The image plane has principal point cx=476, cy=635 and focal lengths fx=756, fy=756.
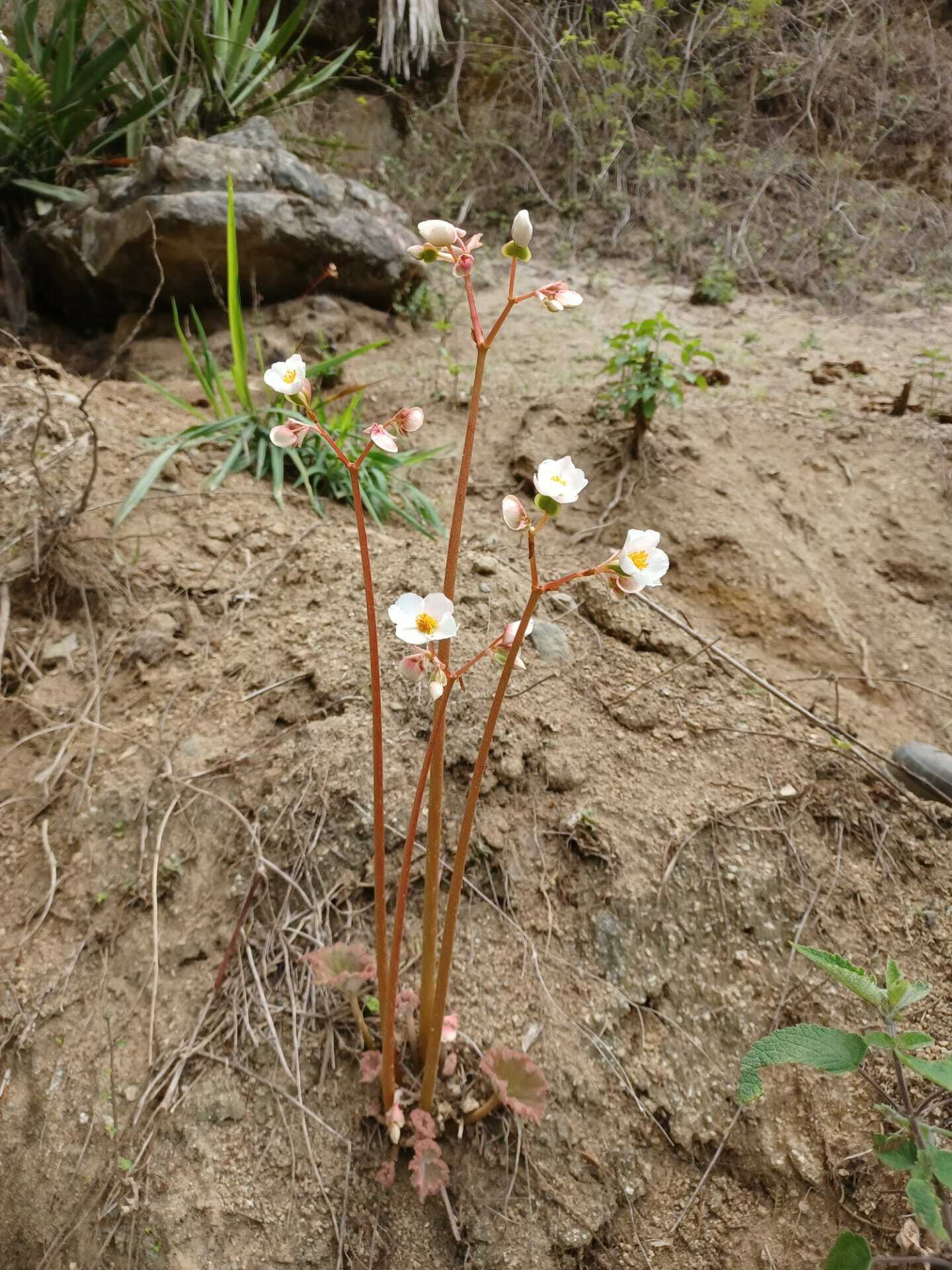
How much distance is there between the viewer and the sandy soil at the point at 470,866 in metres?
1.13

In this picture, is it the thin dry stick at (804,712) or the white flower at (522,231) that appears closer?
the white flower at (522,231)

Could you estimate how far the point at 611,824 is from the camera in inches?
56.8

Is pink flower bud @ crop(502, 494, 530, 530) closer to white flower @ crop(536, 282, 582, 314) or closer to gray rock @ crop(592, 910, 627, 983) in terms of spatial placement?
white flower @ crop(536, 282, 582, 314)

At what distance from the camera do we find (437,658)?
812mm

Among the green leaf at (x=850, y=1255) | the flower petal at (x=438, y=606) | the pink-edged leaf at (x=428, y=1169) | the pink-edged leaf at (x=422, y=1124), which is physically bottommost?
the pink-edged leaf at (x=428, y=1169)

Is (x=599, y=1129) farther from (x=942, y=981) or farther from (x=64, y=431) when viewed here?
(x=64, y=431)

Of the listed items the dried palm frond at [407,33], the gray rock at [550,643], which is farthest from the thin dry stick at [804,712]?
the dried palm frond at [407,33]

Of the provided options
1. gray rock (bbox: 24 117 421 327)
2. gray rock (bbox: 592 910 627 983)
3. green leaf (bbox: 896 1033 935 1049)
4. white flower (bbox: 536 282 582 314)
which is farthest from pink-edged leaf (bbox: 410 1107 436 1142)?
gray rock (bbox: 24 117 421 327)

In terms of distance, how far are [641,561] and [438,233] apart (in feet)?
1.39

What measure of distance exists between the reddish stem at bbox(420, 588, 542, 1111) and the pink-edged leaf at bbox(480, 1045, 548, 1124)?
9 cm

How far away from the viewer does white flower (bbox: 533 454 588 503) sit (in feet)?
2.54

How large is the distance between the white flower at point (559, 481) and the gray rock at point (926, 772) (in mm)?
1183

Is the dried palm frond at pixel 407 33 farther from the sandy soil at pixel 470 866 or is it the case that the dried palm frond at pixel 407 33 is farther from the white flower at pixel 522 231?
the white flower at pixel 522 231

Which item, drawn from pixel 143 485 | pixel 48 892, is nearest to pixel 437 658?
pixel 48 892
